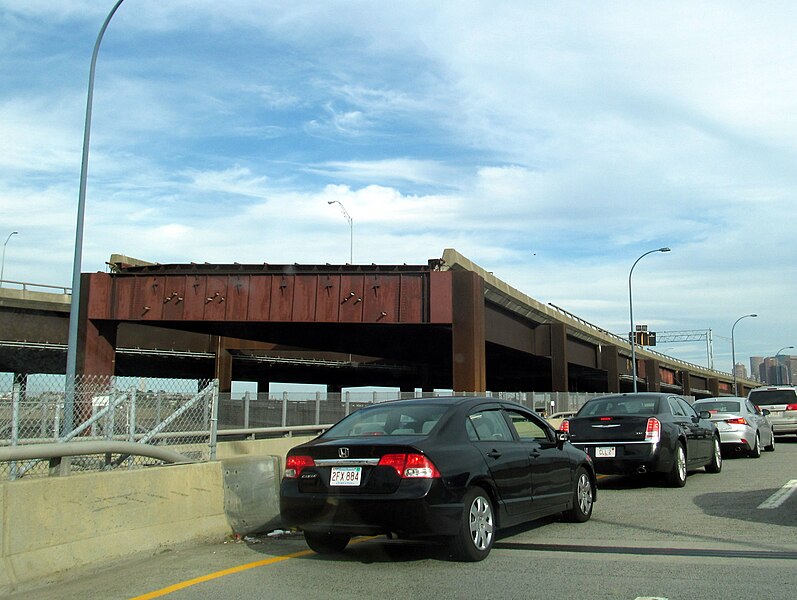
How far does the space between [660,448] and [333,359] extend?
163 feet

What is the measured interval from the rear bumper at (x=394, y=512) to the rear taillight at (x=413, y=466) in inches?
2.8

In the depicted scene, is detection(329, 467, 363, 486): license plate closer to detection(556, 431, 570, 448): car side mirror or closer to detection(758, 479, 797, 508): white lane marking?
detection(556, 431, 570, 448): car side mirror

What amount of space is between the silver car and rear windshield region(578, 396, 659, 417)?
17.0 ft

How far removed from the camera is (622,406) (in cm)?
1433

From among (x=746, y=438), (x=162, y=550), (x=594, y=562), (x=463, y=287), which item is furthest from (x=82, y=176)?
(x=463, y=287)

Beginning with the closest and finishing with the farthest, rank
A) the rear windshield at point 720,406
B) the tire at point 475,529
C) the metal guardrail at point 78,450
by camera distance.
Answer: the metal guardrail at point 78,450
the tire at point 475,529
the rear windshield at point 720,406

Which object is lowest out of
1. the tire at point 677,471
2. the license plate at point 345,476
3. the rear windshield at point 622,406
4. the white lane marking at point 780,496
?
the white lane marking at point 780,496

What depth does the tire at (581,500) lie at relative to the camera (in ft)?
32.3

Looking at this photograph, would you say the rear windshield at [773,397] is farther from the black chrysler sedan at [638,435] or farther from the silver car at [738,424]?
the black chrysler sedan at [638,435]

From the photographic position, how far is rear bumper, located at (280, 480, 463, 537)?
722cm

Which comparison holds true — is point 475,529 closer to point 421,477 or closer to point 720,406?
point 421,477

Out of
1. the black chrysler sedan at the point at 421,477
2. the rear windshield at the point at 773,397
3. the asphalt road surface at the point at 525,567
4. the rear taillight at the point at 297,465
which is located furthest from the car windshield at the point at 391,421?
the rear windshield at the point at 773,397

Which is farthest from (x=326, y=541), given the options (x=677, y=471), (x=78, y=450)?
(x=677, y=471)

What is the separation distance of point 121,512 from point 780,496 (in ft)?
29.8
